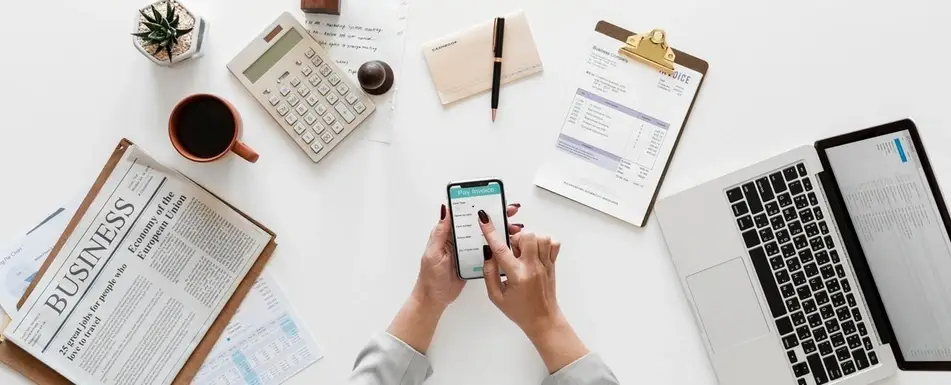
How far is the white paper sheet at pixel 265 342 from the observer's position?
3.26 ft

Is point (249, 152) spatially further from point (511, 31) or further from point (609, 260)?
point (609, 260)

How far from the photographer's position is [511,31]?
0.99 m

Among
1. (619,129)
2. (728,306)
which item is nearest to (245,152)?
(619,129)

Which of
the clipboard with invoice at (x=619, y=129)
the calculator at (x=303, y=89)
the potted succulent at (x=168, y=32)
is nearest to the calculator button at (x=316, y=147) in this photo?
the calculator at (x=303, y=89)

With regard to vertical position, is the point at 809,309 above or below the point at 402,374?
below

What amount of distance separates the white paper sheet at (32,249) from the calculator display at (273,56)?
303mm

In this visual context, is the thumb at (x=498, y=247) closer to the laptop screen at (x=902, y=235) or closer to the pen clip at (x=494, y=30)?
the pen clip at (x=494, y=30)

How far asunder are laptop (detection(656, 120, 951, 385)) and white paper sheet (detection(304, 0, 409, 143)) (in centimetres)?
42

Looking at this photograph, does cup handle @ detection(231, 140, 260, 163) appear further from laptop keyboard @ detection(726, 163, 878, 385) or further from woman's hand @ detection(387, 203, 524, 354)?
laptop keyboard @ detection(726, 163, 878, 385)

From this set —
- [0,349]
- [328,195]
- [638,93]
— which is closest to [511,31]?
[638,93]

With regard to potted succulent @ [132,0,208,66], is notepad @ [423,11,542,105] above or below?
below

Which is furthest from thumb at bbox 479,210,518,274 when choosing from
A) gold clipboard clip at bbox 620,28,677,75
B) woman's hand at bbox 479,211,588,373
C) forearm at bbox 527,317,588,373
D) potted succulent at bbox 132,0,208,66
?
potted succulent at bbox 132,0,208,66

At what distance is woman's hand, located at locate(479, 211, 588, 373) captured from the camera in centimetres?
91

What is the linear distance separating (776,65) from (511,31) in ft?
1.26
